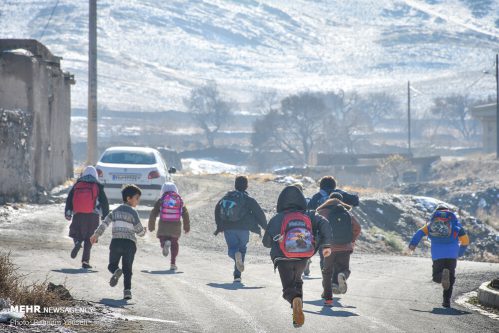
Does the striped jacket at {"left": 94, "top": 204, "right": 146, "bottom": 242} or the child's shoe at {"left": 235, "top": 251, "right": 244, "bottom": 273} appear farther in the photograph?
the child's shoe at {"left": 235, "top": 251, "right": 244, "bottom": 273}

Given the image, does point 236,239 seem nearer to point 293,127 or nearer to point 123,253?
point 123,253

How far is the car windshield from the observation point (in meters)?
29.1

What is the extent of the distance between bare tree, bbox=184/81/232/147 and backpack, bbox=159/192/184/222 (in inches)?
4691

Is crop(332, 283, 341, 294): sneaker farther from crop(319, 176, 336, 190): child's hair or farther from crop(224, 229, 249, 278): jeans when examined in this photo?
crop(224, 229, 249, 278): jeans

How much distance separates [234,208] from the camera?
16.9m

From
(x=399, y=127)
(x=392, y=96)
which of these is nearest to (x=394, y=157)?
(x=399, y=127)

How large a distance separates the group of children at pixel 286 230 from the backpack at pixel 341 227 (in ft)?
0.04

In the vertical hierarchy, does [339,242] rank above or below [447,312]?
above

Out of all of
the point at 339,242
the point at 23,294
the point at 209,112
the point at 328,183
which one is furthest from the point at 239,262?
the point at 209,112

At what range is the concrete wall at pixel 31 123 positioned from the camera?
30.0 meters

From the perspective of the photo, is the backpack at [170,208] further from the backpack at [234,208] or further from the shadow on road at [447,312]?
the shadow on road at [447,312]

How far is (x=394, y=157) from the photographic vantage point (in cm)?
9219

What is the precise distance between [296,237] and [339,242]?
2603 mm

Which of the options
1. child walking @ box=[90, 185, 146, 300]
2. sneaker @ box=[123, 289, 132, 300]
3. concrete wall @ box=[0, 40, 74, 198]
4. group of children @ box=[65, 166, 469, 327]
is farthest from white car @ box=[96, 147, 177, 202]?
sneaker @ box=[123, 289, 132, 300]
